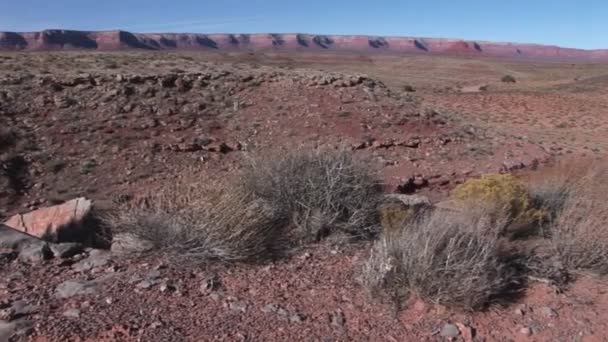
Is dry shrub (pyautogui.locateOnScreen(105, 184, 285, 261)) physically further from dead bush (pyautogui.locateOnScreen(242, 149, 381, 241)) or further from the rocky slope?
the rocky slope

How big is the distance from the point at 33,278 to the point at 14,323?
2.53 feet

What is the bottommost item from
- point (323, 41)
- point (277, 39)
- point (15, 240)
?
point (323, 41)

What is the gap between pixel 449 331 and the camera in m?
3.94

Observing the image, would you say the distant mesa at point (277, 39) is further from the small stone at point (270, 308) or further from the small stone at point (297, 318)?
the small stone at point (297, 318)

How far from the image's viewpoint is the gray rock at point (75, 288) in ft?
13.6

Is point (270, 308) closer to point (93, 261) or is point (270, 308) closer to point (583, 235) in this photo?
point (93, 261)

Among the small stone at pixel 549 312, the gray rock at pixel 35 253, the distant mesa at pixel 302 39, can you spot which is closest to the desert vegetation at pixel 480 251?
the small stone at pixel 549 312

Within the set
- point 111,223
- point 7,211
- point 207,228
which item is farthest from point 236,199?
point 7,211

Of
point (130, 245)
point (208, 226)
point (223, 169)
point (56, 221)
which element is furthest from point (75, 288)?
point (223, 169)

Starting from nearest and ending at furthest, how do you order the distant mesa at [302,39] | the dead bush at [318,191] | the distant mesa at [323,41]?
the dead bush at [318,191], the distant mesa at [302,39], the distant mesa at [323,41]

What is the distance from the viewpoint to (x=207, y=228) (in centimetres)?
480

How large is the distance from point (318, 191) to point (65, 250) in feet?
7.49

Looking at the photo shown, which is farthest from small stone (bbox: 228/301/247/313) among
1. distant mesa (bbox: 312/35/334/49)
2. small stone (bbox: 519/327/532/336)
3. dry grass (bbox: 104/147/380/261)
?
distant mesa (bbox: 312/35/334/49)

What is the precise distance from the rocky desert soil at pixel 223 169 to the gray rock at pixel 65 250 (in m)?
0.02
